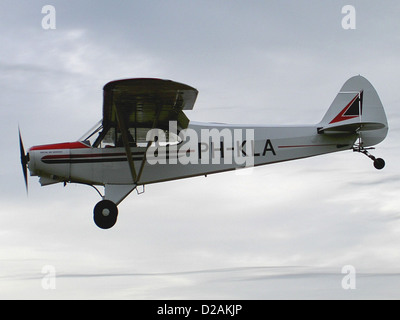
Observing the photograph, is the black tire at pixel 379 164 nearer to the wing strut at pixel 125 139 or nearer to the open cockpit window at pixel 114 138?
the open cockpit window at pixel 114 138

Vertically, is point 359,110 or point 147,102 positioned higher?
point 147,102

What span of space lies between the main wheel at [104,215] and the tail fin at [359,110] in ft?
16.8

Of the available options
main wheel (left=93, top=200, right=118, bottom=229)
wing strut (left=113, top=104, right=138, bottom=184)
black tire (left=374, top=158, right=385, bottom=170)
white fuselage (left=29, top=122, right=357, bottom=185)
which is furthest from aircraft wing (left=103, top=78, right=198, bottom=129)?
black tire (left=374, top=158, right=385, bottom=170)

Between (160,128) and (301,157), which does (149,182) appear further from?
(301,157)

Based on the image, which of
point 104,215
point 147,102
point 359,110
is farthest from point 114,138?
point 359,110

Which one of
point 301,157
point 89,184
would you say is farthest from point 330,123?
point 89,184

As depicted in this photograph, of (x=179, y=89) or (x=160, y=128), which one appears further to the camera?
(x=160, y=128)

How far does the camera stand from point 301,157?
12.8 meters

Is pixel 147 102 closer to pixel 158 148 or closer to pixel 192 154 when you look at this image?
pixel 158 148

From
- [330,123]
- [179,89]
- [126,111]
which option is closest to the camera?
[179,89]

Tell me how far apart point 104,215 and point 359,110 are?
6554mm

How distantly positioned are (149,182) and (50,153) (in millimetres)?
2221

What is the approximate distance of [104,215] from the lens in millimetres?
11742

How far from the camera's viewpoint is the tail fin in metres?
13.0
